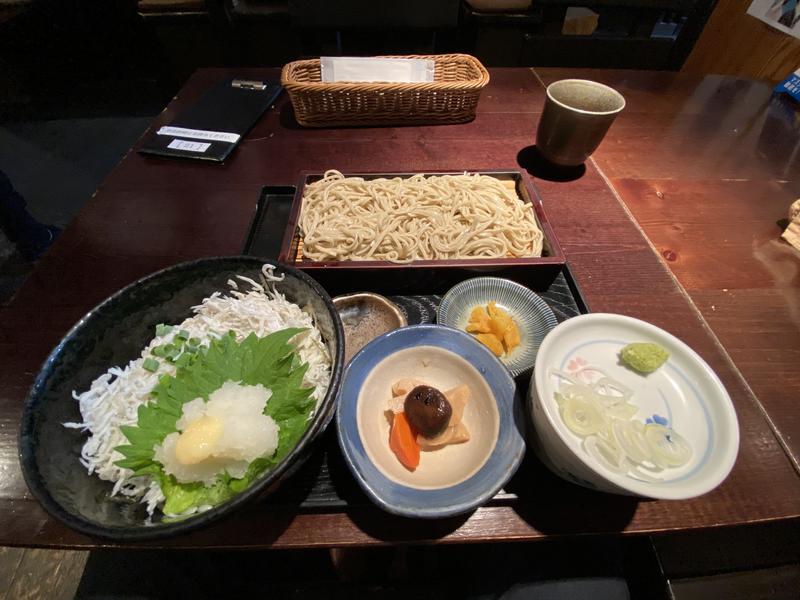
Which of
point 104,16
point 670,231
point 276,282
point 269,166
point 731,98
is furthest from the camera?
point 104,16

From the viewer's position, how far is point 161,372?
115 centimetres

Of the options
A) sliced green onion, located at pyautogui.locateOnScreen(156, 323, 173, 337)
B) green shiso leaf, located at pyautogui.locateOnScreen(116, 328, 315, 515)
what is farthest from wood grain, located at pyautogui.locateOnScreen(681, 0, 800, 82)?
sliced green onion, located at pyautogui.locateOnScreen(156, 323, 173, 337)

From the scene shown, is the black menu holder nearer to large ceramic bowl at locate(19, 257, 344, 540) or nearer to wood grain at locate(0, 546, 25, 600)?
large ceramic bowl at locate(19, 257, 344, 540)

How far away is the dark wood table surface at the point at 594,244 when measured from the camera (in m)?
1.05

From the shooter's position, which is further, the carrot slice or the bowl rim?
the bowl rim

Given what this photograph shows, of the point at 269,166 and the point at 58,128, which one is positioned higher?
the point at 269,166

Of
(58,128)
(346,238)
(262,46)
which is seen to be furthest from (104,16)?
(346,238)

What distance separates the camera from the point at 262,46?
4609 millimetres

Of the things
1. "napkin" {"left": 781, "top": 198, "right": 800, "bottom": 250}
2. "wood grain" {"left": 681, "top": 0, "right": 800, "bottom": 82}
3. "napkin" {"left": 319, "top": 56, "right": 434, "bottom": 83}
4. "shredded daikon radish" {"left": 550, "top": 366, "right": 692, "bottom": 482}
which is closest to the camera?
"shredded daikon radish" {"left": 550, "top": 366, "right": 692, "bottom": 482}

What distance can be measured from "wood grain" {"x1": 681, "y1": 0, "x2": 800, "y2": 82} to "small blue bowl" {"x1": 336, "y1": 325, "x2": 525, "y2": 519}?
4.07 meters

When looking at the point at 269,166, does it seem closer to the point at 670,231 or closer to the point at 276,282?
the point at 276,282

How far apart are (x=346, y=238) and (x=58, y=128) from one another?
5039 millimetres

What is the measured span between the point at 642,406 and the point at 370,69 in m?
2.27

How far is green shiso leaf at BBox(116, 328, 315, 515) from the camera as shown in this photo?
93cm
